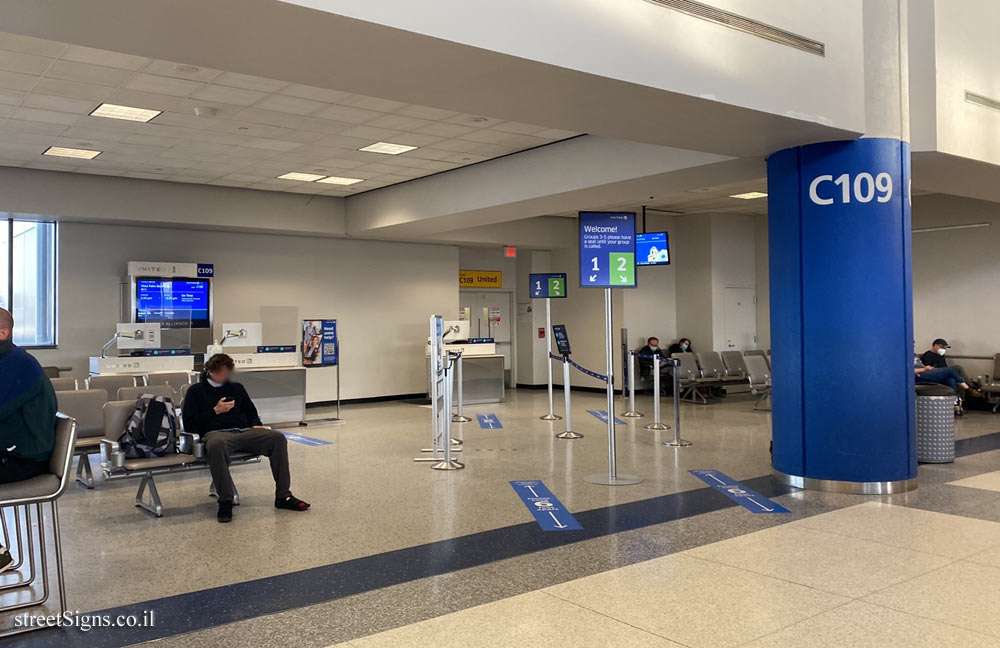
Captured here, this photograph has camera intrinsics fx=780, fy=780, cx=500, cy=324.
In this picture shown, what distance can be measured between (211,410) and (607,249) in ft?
11.4

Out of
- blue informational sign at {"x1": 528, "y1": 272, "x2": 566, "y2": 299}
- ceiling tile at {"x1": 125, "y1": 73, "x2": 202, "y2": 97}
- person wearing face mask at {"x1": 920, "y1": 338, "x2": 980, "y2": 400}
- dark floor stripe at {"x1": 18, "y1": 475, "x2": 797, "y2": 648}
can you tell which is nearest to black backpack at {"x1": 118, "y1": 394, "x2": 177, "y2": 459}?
dark floor stripe at {"x1": 18, "y1": 475, "x2": 797, "y2": 648}

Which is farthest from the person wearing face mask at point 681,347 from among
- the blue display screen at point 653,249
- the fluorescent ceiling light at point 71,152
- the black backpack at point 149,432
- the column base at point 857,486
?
the black backpack at point 149,432

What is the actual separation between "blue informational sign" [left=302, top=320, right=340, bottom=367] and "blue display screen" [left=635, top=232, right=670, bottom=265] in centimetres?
540

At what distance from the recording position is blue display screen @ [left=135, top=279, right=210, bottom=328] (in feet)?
36.0

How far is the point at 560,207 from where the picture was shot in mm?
10273

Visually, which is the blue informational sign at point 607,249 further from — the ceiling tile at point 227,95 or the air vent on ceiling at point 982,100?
the air vent on ceiling at point 982,100

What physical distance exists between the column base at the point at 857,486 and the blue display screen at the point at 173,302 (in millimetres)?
8769

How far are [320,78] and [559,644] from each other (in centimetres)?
349

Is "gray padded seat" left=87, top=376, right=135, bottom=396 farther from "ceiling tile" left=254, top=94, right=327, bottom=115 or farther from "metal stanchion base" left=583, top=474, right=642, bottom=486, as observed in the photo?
"metal stanchion base" left=583, top=474, right=642, bottom=486

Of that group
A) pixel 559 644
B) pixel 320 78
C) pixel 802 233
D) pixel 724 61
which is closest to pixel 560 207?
pixel 802 233

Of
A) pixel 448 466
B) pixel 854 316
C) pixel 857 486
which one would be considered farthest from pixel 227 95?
pixel 857 486

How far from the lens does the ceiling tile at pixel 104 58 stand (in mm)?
5812

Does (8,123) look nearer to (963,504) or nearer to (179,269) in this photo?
(179,269)

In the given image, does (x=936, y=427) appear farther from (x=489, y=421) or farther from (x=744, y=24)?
(x=489, y=421)
